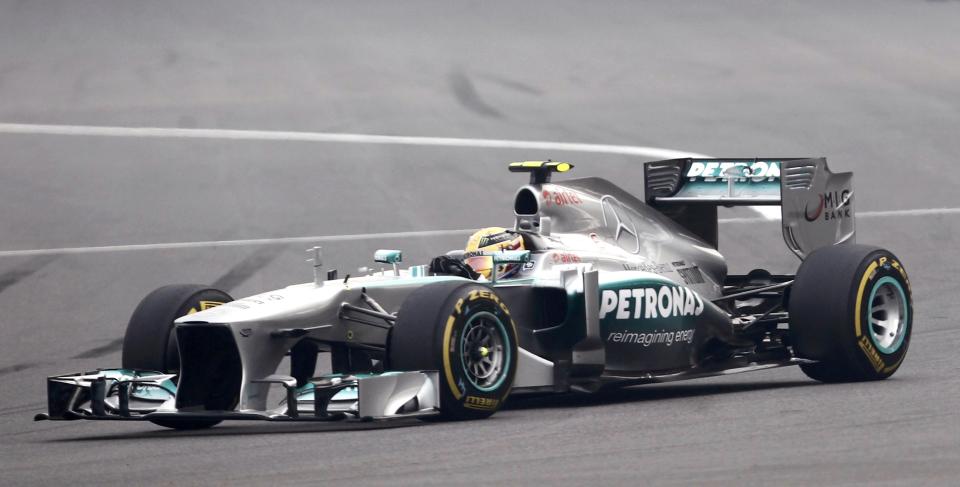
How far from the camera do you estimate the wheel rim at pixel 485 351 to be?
1080 cm

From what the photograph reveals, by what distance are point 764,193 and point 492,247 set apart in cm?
285

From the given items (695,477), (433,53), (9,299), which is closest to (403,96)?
(433,53)

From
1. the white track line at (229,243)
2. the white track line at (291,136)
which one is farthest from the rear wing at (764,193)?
the white track line at (291,136)

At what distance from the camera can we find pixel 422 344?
10.5 m

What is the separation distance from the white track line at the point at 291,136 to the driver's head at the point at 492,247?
49.4ft

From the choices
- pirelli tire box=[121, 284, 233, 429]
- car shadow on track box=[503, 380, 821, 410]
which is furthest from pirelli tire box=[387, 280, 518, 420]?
pirelli tire box=[121, 284, 233, 429]

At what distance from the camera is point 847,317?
482 inches

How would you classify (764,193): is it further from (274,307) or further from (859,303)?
(274,307)

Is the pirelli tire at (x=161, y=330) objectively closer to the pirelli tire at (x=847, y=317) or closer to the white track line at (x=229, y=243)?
the pirelli tire at (x=847, y=317)

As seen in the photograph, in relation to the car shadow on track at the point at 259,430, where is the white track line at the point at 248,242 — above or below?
above

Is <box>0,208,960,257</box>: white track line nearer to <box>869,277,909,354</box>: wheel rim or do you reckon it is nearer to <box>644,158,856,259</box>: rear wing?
<box>644,158,856,259</box>: rear wing

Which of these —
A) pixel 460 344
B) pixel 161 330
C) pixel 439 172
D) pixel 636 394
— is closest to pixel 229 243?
pixel 439 172

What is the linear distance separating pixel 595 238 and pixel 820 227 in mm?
2022

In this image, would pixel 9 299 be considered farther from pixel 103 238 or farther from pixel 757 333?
pixel 757 333
